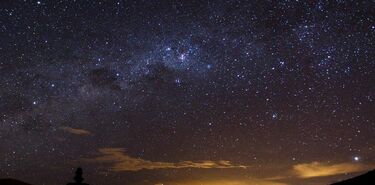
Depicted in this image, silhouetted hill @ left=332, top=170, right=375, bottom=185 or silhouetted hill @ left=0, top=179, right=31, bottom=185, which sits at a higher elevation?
silhouetted hill @ left=0, top=179, right=31, bottom=185

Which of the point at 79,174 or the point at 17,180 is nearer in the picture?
the point at 79,174

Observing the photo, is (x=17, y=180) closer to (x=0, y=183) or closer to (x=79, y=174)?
(x=0, y=183)

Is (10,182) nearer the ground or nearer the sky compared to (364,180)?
nearer the sky

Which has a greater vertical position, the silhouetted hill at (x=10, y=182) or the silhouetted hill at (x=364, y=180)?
the silhouetted hill at (x=10, y=182)

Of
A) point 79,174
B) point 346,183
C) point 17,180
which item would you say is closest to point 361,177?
point 346,183

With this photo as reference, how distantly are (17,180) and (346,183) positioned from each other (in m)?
7.38

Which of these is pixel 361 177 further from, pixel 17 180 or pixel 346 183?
pixel 17 180

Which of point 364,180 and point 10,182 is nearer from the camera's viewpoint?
point 364,180

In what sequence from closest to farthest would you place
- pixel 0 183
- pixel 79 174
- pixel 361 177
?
pixel 79 174, pixel 361 177, pixel 0 183

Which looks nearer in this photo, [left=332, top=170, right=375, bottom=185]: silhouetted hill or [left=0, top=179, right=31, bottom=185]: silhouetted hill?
[left=332, top=170, right=375, bottom=185]: silhouetted hill

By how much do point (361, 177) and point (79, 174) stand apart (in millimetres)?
5716

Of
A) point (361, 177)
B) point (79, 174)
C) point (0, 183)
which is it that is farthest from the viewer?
point (0, 183)

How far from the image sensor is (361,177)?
7.24m

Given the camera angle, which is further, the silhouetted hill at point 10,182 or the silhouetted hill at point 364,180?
the silhouetted hill at point 10,182
